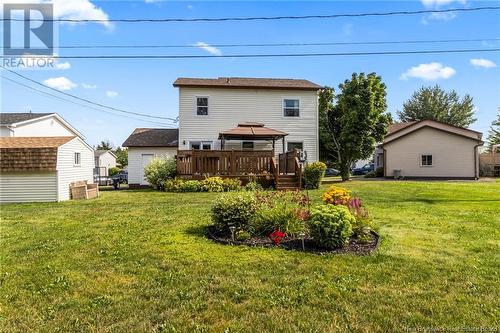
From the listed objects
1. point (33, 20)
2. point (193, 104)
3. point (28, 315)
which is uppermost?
Result: point (33, 20)

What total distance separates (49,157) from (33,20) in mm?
5027

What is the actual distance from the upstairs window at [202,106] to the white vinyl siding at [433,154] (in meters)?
14.3

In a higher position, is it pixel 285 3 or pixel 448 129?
pixel 285 3

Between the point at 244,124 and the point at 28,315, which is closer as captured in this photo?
the point at 28,315

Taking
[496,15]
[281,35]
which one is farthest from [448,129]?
[281,35]

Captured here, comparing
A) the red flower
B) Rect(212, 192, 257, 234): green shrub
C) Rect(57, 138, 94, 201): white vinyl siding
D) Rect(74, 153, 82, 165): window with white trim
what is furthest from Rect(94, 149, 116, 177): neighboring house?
the red flower

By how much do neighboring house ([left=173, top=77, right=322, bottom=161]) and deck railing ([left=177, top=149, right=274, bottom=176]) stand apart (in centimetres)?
327

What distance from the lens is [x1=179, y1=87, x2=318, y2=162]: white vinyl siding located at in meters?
20.4

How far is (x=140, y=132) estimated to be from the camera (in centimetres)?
2347

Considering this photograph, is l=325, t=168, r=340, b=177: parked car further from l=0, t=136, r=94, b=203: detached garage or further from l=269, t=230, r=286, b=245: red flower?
l=269, t=230, r=286, b=245: red flower

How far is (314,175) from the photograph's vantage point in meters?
16.0

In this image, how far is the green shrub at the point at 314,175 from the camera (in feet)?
52.6

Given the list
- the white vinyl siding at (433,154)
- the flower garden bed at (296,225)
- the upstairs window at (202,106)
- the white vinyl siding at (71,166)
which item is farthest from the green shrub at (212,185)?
the white vinyl siding at (433,154)

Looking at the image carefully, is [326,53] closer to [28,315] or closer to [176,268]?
[176,268]
